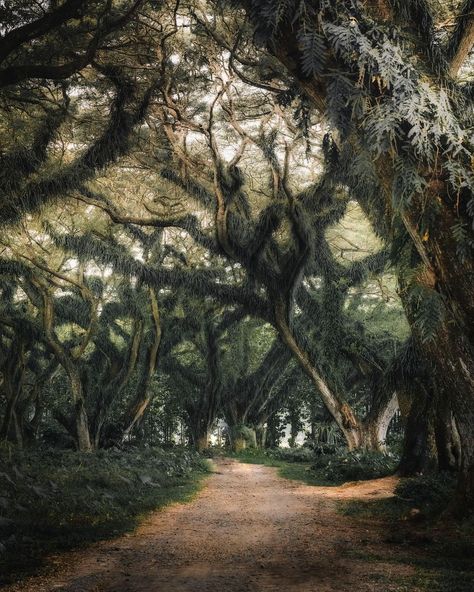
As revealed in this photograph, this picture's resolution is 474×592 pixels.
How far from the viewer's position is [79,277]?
16531mm

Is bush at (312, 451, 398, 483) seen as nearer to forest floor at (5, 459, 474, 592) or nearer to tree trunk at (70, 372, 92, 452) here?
forest floor at (5, 459, 474, 592)

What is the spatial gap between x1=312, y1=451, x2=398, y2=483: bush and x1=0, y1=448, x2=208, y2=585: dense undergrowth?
3.68 metres

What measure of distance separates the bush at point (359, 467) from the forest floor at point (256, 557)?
4.05 meters

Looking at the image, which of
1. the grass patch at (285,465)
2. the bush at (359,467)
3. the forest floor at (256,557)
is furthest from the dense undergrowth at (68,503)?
the bush at (359,467)

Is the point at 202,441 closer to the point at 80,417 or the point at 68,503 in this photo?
the point at 80,417

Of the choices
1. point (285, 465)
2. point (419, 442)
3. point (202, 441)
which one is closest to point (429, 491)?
point (419, 442)

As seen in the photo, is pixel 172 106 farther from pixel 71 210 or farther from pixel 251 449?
pixel 251 449

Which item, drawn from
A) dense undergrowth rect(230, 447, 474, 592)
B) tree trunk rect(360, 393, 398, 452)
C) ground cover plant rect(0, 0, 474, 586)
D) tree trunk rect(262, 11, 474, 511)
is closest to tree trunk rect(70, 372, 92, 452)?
ground cover plant rect(0, 0, 474, 586)

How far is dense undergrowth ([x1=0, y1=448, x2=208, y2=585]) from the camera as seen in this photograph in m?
5.08

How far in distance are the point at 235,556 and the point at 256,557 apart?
21cm

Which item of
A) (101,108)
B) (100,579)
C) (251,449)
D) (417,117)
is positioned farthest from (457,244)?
(251,449)

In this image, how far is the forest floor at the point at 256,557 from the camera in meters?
4.09

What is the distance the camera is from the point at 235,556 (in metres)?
5.19

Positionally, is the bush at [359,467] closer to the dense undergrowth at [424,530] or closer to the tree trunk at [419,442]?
the dense undergrowth at [424,530]
